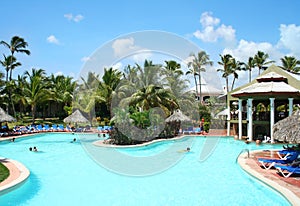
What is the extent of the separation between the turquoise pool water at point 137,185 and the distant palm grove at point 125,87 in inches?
245

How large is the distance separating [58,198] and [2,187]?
5.18ft

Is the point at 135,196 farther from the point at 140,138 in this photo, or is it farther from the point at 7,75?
the point at 7,75

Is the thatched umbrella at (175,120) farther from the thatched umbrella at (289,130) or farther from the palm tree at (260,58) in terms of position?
the palm tree at (260,58)

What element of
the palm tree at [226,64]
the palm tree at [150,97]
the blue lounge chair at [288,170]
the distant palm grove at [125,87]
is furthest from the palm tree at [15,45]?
the blue lounge chair at [288,170]

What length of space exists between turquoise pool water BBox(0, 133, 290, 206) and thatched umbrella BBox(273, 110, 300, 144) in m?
2.05

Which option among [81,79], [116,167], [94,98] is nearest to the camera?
[116,167]

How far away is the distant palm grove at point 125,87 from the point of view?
2425 centimetres

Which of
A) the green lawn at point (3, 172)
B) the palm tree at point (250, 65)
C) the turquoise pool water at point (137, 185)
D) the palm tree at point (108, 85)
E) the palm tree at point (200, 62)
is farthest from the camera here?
the palm tree at point (250, 65)

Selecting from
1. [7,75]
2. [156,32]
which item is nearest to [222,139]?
[156,32]

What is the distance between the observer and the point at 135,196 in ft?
30.9

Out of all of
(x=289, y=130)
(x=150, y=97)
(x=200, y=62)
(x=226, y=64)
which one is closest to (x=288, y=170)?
(x=289, y=130)

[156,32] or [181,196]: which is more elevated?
[156,32]

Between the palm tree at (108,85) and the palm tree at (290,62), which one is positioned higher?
the palm tree at (290,62)

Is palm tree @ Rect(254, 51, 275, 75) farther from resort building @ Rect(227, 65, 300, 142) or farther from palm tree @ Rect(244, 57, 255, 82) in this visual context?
resort building @ Rect(227, 65, 300, 142)
